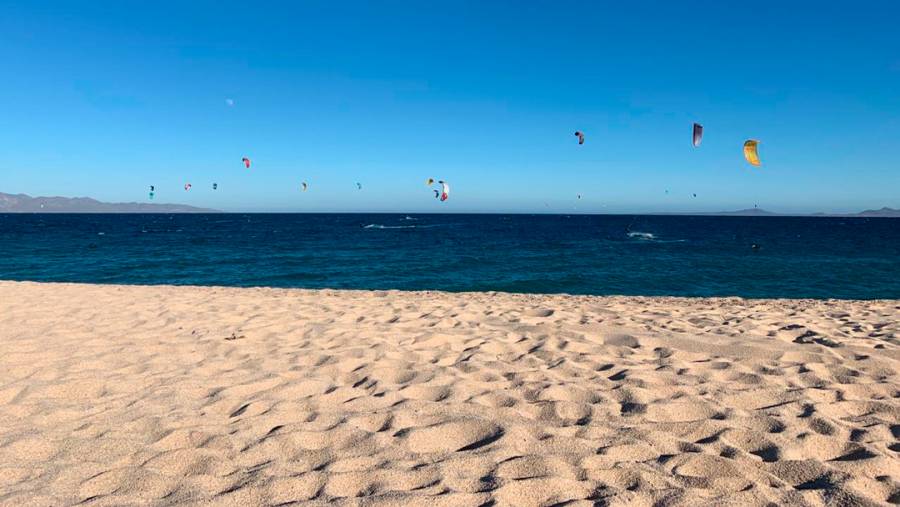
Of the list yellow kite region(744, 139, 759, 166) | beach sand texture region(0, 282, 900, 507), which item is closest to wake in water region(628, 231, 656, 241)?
yellow kite region(744, 139, 759, 166)

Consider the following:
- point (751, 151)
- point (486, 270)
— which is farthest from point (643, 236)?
point (751, 151)

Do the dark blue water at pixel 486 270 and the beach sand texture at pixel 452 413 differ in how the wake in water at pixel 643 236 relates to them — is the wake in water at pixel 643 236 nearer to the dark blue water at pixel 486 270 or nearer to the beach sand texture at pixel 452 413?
the dark blue water at pixel 486 270

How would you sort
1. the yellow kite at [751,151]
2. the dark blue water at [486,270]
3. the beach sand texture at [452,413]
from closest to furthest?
the beach sand texture at [452,413]
the yellow kite at [751,151]
the dark blue water at [486,270]

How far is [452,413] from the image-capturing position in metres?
3.90

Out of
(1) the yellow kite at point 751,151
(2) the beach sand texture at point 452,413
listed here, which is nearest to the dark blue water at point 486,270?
(1) the yellow kite at point 751,151

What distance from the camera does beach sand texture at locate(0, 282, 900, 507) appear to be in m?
2.84

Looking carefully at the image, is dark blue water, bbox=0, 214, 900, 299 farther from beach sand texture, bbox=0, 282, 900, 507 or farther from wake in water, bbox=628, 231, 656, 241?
wake in water, bbox=628, 231, 656, 241

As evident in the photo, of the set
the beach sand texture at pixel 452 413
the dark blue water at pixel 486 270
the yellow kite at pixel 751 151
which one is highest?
the yellow kite at pixel 751 151

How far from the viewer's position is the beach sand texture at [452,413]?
284cm

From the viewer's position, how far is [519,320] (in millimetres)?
7621

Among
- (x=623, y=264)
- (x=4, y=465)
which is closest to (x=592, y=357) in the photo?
(x=4, y=465)

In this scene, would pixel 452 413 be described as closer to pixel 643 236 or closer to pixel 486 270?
pixel 486 270

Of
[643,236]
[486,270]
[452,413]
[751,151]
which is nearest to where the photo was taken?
[452,413]

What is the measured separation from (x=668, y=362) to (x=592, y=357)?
76cm
